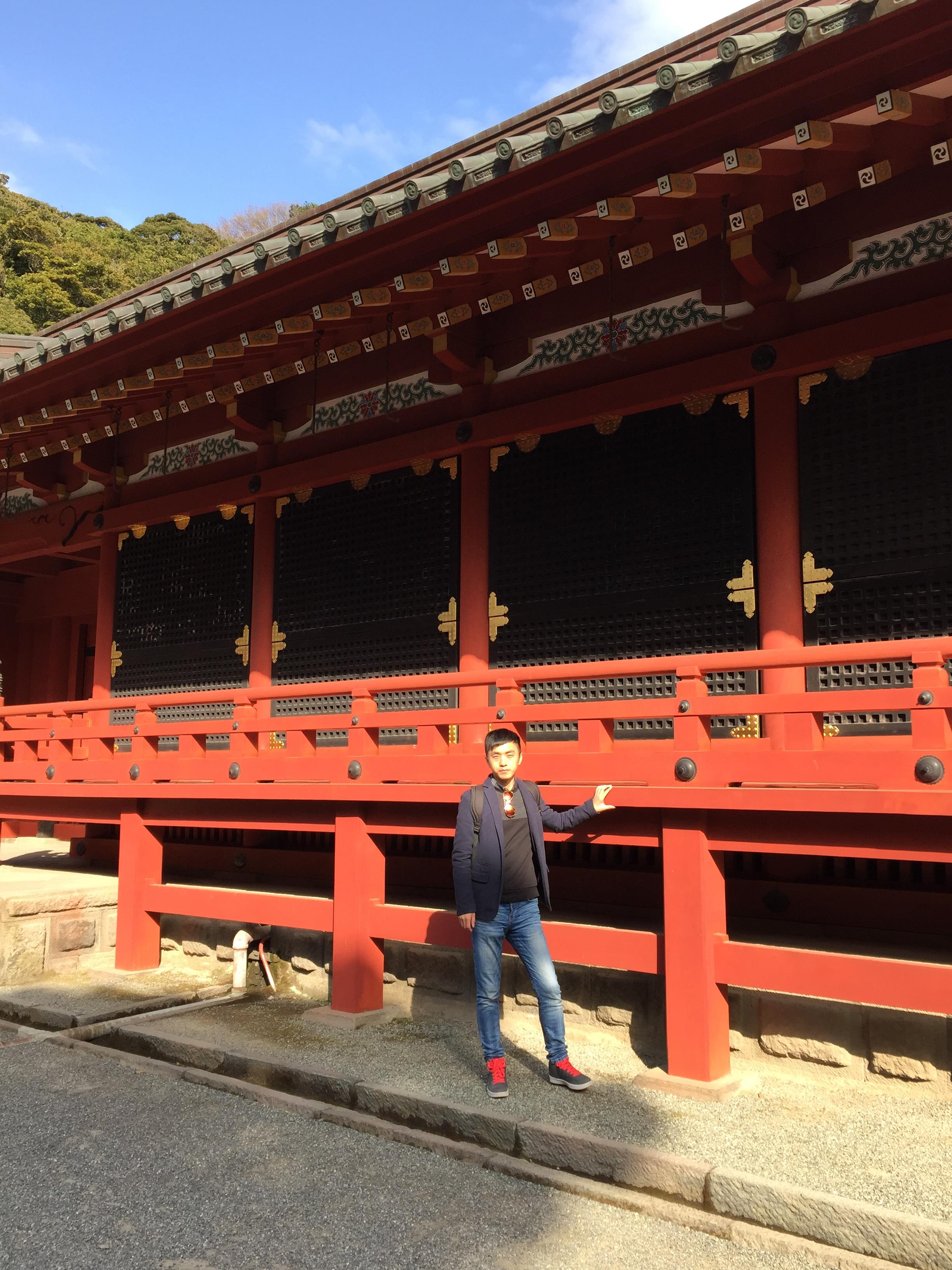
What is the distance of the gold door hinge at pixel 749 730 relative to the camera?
5852 mm

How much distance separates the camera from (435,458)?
7680 millimetres

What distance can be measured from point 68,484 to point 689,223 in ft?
25.9

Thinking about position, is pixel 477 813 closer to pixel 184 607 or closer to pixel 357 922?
pixel 357 922

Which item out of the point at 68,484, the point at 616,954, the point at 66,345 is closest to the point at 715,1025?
the point at 616,954

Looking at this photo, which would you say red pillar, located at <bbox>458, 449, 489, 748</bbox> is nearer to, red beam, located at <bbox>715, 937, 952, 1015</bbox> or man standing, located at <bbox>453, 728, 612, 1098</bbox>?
man standing, located at <bbox>453, 728, 612, 1098</bbox>

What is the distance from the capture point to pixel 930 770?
4.10m

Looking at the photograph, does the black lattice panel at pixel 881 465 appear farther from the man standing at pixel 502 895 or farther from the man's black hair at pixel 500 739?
the man standing at pixel 502 895

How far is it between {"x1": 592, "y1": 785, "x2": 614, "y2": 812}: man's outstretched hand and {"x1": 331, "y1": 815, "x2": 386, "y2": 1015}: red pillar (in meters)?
1.88

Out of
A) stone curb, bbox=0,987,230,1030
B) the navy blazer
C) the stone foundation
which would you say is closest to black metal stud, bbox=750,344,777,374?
the navy blazer

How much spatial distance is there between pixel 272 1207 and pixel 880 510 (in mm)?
4586

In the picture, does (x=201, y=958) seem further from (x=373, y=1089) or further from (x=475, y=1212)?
(x=475, y=1212)

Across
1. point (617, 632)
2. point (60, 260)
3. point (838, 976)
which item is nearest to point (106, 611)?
point (617, 632)

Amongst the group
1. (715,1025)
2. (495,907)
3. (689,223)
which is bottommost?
(715,1025)

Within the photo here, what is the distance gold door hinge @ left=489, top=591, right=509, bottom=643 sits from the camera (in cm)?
716
